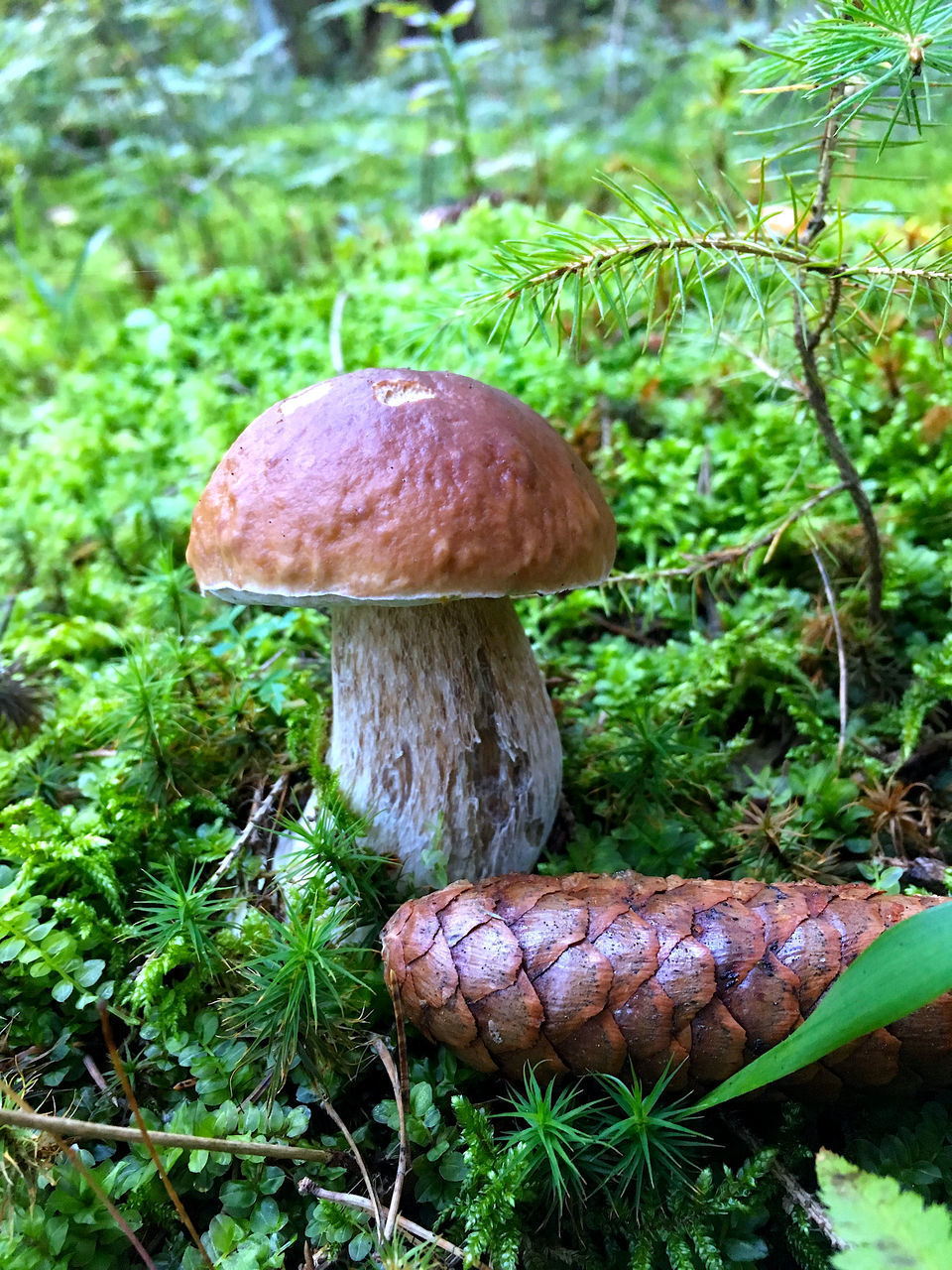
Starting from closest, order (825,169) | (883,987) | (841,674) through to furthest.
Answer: (883,987) → (825,169) → (841,674)

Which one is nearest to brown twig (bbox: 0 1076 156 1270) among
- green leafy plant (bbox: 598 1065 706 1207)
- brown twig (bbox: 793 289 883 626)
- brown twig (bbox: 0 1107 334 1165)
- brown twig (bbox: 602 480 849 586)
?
brown twig (bbox: 0 1107 334 1165)

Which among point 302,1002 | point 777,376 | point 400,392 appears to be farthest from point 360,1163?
point 777,376

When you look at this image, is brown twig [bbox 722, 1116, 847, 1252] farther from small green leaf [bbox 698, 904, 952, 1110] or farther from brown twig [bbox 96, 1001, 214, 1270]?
brown twig [bbox 96, 1001, 214, 1270]

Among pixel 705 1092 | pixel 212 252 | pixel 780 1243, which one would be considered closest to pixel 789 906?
pixel 705 1092

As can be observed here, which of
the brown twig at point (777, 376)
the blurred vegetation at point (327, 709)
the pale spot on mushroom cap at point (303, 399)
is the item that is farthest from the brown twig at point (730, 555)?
the pale spot on mushroom cap at point (303, 399)

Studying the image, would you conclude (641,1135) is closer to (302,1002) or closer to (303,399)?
(302,1002)

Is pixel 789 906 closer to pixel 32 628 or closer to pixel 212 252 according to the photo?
pixel 32 628
